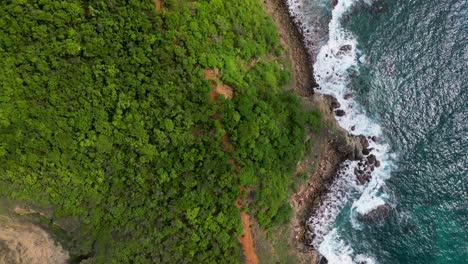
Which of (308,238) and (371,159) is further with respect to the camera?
(371,159)

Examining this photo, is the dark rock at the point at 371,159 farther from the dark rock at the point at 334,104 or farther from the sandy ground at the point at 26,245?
the sandy ground at the point at 26,245

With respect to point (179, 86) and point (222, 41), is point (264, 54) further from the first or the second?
point (179, 86)

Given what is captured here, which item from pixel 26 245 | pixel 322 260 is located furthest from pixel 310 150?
pixel 26 245

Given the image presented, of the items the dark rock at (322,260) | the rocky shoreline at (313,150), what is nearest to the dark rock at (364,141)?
the rocky shoreline at (313,150)

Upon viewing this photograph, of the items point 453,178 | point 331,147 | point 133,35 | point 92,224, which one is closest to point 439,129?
point 453,178

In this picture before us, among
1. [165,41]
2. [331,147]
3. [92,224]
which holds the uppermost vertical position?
[165,41]

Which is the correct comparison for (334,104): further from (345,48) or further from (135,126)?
(135,126)
